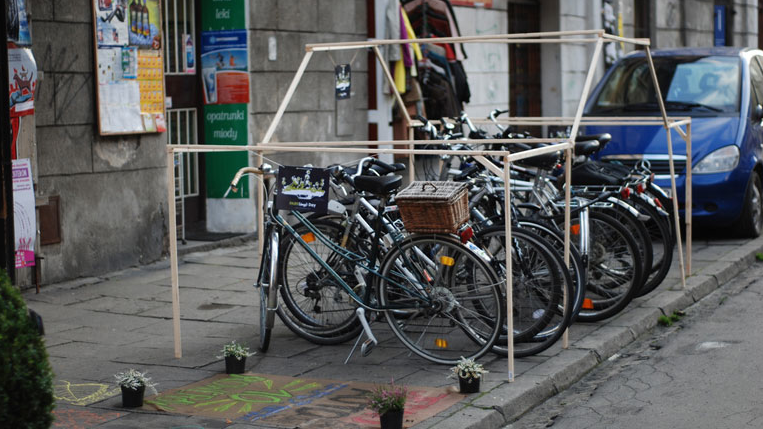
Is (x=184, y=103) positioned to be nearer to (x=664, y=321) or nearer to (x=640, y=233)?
(x=640, y=233)

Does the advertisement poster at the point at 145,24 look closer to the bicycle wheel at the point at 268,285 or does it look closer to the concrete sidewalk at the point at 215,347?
the concrete sidewalk at the point at 215,347

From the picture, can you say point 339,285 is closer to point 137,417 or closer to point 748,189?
point 137,417

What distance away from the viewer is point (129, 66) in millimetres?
9641

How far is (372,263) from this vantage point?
256 inches

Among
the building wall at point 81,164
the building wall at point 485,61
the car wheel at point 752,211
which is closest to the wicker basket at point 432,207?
the building wall at point 81,164

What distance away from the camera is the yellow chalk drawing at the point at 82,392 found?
5.73 m

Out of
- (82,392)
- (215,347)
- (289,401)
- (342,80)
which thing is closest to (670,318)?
(342,80)

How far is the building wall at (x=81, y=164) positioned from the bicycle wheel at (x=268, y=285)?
2.87 m

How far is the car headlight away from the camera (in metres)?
10.9

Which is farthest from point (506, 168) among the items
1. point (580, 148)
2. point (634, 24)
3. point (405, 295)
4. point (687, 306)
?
point (634, 24)

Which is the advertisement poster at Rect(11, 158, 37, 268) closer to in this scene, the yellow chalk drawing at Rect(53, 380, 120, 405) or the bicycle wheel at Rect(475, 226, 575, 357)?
the yellow chalk drawing at Rect(53, 380, 120, 405)

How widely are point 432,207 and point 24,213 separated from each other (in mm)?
3765

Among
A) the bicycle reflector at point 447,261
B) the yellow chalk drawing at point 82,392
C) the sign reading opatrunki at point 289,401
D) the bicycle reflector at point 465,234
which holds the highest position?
the bicycle reflector at point 465,234

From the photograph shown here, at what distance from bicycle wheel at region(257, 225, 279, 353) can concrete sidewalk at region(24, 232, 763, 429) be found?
0.16 m
